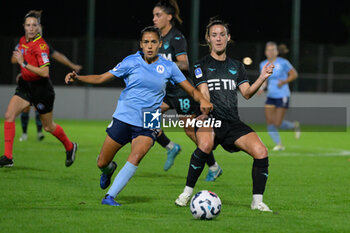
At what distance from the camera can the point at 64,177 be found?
9.61 m

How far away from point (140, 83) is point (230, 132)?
106cm

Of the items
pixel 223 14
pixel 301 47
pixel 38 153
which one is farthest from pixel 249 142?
pixel 223 14

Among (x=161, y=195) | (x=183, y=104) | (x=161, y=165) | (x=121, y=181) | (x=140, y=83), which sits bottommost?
(x=161, y=195)

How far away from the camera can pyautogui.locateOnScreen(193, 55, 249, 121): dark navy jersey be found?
7578mm

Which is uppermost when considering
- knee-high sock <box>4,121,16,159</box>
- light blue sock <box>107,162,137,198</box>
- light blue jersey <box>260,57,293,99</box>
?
light blue jersey <box>260,57,293,99</box>

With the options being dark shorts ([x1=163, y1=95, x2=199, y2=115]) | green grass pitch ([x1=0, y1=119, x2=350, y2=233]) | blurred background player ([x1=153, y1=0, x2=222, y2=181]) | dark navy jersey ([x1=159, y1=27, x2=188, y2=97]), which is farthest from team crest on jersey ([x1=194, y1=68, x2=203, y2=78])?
dark shorts ([x1=163, y1=95, x2=199, y2=115])

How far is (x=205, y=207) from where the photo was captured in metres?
6.67

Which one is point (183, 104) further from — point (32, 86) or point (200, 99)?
point (200, 99)

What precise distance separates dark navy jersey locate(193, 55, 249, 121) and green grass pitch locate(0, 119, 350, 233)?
1001 mm

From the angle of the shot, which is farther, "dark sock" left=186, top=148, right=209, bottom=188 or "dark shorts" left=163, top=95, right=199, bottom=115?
"dark shorts" left=163, top=95, right=199, bottom=115

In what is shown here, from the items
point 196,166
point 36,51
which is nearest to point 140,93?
point 196,166

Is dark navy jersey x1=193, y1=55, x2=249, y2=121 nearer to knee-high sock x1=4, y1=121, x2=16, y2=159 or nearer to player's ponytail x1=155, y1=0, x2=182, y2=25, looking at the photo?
player's ponytail x1=155, y1=0, x2=182, y2=25

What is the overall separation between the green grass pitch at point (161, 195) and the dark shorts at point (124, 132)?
0.68m

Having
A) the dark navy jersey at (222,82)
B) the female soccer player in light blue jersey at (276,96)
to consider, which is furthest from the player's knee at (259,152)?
the female soccer player in light blue jersey at (276,96)
